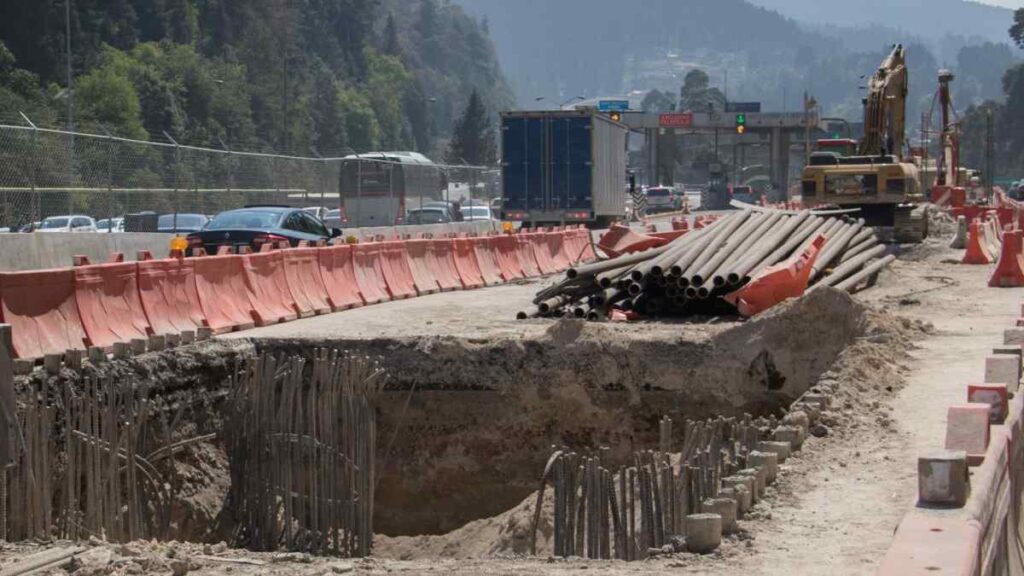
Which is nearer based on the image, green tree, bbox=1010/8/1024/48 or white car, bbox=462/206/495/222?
white car, bbox=462/206/495/222

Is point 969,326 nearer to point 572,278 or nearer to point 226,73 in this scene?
point 572,278

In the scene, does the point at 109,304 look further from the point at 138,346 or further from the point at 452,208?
the point at 452,208

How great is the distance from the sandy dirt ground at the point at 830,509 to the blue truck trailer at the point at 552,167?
24.9 m

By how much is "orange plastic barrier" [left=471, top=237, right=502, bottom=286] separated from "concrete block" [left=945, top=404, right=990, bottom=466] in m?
16.0

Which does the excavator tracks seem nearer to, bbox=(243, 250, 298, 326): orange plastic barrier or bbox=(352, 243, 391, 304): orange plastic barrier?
bbox=(352, 243, 391, 304): orange plastic barrier

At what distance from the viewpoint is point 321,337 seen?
51.1 feet

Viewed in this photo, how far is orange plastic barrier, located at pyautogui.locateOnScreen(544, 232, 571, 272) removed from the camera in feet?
93.6

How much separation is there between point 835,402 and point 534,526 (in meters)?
2.90

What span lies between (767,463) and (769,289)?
25.0 ft

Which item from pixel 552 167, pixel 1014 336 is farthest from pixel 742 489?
pixel 552 167

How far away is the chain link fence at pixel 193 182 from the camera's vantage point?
71.1ft

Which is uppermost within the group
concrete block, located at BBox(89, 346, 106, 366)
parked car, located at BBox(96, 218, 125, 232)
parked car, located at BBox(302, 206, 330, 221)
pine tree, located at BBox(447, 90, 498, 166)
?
pine tree, located at BBox(447, 90, 498, 166)

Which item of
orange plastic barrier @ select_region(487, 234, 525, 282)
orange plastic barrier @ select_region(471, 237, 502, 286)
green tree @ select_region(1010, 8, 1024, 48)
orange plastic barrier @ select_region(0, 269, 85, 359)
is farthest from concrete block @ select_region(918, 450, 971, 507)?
green tree @ select_region(1010, 8, 1024, 48)

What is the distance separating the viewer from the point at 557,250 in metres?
29.1
